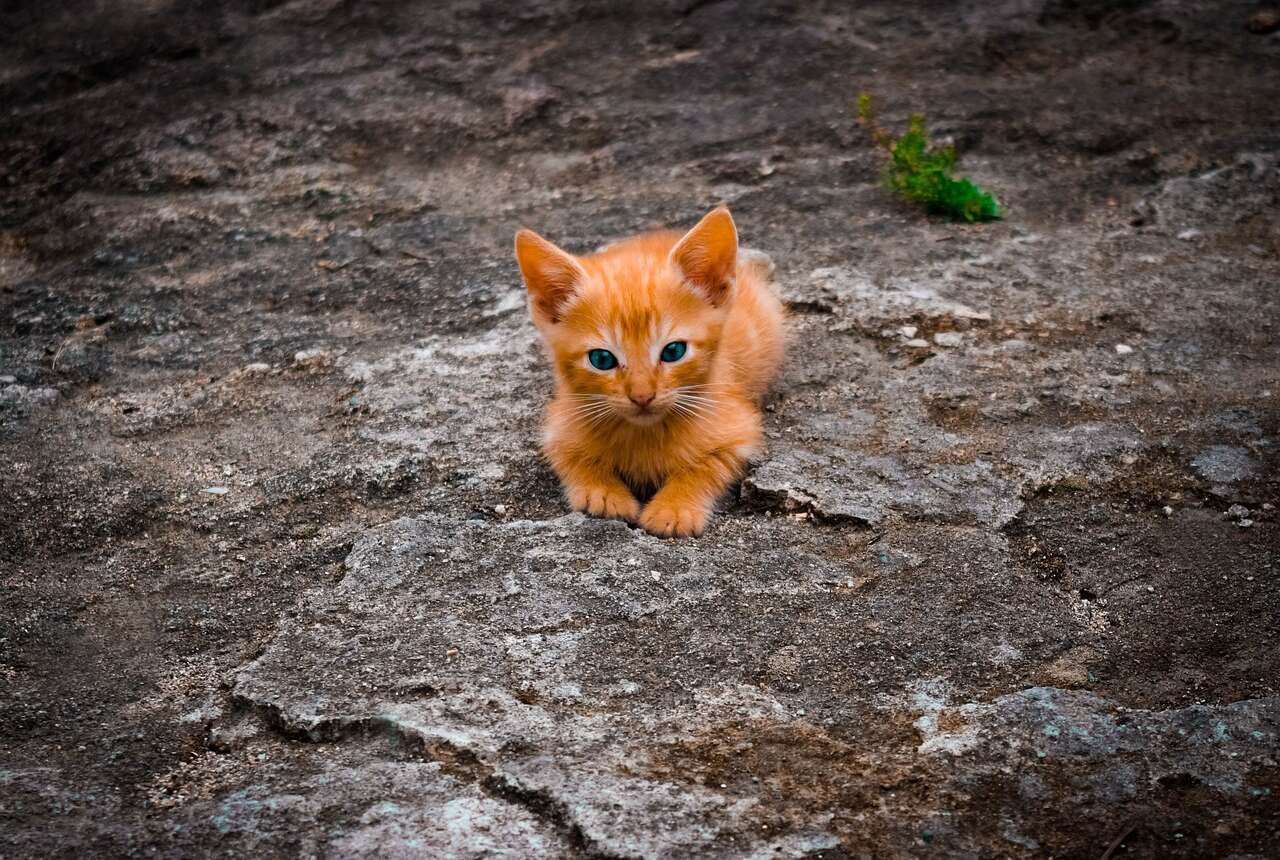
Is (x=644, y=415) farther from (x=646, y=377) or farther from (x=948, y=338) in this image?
(x=948, y=338)

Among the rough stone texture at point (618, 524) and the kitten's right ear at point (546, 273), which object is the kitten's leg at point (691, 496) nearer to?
the rough stone texture at point (618, 524)

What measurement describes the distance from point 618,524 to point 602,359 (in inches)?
16.8

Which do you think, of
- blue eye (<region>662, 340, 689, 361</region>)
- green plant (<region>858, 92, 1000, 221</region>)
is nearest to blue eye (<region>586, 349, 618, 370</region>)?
blue eye (<region>662, 340, 689, 361</region>)

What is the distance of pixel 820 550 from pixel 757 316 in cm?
95

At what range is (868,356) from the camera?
3707 millimetres

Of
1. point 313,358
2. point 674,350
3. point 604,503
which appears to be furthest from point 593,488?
point 313,358

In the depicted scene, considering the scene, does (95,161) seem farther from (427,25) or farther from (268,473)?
(268,473)

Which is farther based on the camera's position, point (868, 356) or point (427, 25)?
point (427, 25)

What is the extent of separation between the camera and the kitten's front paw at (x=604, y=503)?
3.02 metres

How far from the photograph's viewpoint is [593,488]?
3107 millimetres

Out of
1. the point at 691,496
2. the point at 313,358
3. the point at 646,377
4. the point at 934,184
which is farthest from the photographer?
the point at 934,184

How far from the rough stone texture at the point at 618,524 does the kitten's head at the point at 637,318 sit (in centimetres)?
30

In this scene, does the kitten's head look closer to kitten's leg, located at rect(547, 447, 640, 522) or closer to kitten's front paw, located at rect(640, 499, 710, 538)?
kitten's leg, located at rect(547, 447, 640, 522)

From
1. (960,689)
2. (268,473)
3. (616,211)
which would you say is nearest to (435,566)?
(268,473)
